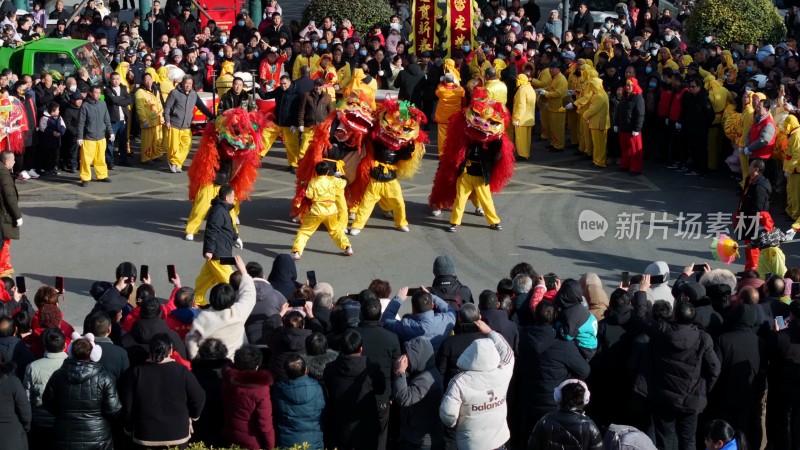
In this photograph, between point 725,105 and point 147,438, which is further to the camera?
point 725,105

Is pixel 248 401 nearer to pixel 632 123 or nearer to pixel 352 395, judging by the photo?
pixel 352 395

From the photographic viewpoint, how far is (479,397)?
814cm

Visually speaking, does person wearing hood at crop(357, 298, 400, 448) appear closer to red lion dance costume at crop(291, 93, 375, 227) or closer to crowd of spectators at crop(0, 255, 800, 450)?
crowd of spectators at crop(0, 255, 800, 450)

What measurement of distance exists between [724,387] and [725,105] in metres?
9.76

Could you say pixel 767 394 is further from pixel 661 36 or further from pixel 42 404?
pixel 661 36

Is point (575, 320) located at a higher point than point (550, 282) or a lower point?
higher

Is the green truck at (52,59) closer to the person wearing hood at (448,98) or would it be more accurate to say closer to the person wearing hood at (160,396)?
the person wearing hood at (448,98)

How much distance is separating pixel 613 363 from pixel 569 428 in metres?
2.04

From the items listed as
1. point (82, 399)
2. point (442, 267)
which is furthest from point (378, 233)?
point (82, 399)

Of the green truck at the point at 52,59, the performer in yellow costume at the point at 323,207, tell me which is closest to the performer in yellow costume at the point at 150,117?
the green truck at the point at 52,59

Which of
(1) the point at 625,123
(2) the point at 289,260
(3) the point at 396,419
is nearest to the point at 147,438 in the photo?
(3) the point at 396,419

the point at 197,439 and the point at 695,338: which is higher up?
the point at 695,338

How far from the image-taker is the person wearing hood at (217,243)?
41.4 ft

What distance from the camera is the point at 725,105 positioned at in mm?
18188
